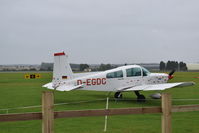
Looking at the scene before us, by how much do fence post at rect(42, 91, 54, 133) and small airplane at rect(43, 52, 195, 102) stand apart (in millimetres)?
9776

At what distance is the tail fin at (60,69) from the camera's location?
49.9ft

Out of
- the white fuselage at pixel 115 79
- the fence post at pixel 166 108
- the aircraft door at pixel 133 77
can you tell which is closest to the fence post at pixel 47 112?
the fence post at pixel 166 108

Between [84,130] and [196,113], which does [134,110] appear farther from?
[196,113]

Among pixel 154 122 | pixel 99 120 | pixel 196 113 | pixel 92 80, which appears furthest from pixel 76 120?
pixel 92 80

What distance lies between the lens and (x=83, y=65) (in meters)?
113

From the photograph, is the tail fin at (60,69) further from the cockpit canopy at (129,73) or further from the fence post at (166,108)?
the fence post at (166,108)

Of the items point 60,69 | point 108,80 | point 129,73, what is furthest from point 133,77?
point 60,69

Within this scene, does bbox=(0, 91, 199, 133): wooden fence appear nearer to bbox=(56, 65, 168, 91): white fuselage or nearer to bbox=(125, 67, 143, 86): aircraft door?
bbox=(56, 65, 168, 91): white fuselage

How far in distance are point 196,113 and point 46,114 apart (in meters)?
7.85

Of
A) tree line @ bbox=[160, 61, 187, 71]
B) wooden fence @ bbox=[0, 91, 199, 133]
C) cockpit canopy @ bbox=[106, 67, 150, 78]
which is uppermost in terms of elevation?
tree line @ bbox=[160, 61, 187, 71]

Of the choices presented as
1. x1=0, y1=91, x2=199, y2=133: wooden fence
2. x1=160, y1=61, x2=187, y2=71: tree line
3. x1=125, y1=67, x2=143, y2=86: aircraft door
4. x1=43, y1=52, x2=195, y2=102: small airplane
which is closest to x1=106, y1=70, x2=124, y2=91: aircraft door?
x1=43, y1=52, x2=195, y2=102: small airplane

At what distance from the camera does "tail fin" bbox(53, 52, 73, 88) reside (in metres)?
15.2

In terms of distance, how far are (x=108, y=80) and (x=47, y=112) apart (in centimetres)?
1120

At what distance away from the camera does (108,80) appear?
1573 cm
